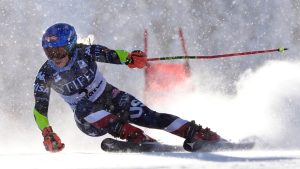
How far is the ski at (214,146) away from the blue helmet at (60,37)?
1.43m

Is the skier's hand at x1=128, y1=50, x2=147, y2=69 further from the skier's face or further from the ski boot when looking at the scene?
the ski boot

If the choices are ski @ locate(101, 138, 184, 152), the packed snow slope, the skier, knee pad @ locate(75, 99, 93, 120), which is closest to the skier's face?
the skier

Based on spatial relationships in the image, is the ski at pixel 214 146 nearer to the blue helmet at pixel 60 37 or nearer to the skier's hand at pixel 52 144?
the skier's hand at pixel 52 144

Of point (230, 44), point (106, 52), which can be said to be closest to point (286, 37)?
point (230, 44)

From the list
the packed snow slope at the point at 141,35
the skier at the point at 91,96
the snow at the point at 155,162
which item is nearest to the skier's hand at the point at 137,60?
the skier at the point at 91,96

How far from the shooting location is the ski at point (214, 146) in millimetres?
4578

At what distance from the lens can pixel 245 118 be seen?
7.29m

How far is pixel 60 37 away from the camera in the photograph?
15.8ft

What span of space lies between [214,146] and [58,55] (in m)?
1.65

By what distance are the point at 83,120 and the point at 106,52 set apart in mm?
692

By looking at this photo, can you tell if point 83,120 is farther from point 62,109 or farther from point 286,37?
point 286,37

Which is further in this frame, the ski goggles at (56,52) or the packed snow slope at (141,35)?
the packed snow slope at (141,35)

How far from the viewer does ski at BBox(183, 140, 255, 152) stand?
180 inches

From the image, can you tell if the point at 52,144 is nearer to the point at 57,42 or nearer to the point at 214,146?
the point at 57,42
